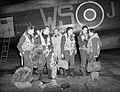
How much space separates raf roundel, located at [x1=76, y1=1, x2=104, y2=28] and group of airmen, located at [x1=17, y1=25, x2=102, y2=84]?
3.56m

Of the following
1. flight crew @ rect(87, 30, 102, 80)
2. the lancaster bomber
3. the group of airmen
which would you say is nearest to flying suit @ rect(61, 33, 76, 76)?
the group of airmen

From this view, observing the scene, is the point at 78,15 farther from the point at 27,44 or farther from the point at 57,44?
the point at 27,44

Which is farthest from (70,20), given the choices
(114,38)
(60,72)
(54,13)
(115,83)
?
(115,83)

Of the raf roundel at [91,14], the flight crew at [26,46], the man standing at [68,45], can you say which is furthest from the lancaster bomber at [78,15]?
the flight crew at [26,46]

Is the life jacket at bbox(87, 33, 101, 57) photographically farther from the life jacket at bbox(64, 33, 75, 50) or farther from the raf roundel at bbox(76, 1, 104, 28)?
the raf roundel at bbox(76, 1, 104, 28)

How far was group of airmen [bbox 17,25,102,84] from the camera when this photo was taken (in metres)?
4.21

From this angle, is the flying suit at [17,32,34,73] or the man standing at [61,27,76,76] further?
the man standing at [61,27,76,76]

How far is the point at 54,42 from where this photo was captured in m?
4.64

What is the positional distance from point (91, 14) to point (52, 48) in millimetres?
4628

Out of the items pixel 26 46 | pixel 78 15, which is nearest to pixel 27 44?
pixel 26 46

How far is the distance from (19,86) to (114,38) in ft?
20.1

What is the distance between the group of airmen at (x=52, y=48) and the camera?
4207 mm

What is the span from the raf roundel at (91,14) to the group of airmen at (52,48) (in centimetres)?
356

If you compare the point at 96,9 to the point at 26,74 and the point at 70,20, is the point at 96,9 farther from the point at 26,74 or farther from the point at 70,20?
the point at 26,74
